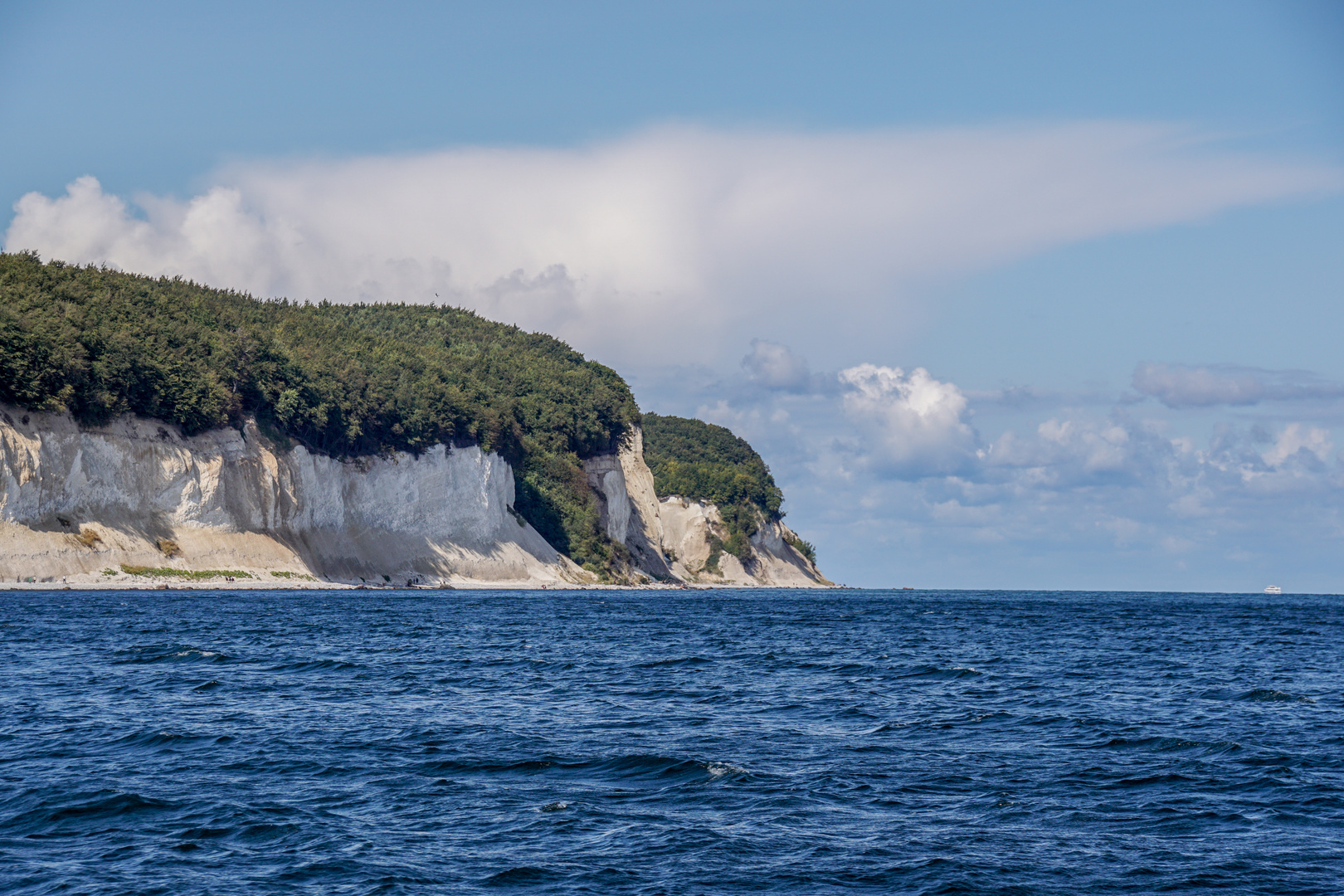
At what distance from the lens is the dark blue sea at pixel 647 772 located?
45.7 feet

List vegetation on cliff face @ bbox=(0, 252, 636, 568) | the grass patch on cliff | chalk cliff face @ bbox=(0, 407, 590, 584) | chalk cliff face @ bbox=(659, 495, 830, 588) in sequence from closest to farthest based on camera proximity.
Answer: chalk cliff face @ bbox=(0, 407, 590, 584) → the grass patch on cliff → vegetation on cliff face @ bbox=(0, 252, 636, 568) → chalk cliff face @ bbox=(659, 495, 830, 588)

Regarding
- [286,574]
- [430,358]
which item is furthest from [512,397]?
[286,574]

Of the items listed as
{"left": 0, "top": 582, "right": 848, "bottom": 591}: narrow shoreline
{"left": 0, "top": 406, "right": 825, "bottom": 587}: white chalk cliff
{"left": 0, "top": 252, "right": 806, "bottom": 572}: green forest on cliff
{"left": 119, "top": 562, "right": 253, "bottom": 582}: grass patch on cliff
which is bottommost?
{"left": 0, "top": 582, "right": 848, "bottom": 591}: narrow shoreline

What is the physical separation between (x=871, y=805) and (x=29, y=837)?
11.4 metres

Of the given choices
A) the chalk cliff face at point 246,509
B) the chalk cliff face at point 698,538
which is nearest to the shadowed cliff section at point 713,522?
the chalk cliff face at point 698,538

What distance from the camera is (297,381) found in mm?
97312

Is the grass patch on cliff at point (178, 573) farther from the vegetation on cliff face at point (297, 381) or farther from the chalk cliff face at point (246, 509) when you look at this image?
the vegetation on cliff face at point (297, 381)

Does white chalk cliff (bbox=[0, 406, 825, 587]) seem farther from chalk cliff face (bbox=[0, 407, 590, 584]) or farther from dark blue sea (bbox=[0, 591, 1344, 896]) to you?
dark blue sea (bbox=[0, 591, 1344, 896])

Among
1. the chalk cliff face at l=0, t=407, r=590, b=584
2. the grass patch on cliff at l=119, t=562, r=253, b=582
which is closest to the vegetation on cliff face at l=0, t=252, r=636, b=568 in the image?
the chalk cliff face at l=0, t=407, r=590, b=584

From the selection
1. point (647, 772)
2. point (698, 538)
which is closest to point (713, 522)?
point (698, 538)

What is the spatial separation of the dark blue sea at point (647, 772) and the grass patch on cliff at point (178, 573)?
36648mm

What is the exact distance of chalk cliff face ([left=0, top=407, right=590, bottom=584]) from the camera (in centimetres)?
7150

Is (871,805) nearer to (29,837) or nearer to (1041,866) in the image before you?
(1041,866)

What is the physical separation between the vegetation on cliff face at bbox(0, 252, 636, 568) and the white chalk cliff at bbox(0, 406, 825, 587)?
7.46 ft
